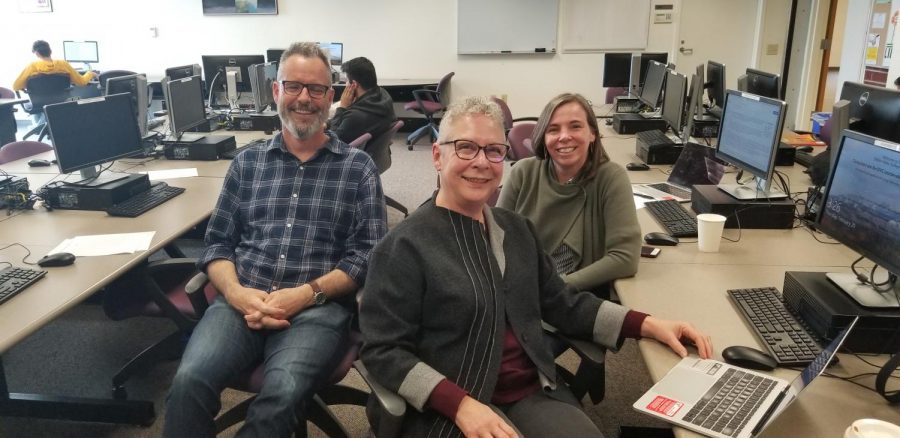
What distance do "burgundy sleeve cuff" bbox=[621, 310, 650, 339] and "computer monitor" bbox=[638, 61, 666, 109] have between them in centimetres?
277

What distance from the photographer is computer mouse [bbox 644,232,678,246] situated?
7.09 feet

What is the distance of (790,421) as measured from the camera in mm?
1188

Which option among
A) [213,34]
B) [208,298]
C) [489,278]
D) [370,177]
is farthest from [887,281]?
[213,34]

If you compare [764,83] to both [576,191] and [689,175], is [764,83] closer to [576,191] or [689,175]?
[689,175]

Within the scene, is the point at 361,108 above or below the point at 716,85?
below

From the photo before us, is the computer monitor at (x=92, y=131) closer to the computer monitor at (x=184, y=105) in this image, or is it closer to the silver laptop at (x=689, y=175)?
the computer monitor at (x=184, y=105)

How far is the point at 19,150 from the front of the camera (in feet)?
12.1

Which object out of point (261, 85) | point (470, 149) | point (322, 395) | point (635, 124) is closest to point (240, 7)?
point (261, 85)

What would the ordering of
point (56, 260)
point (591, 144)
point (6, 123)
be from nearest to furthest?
point (56, 260) < point (591, 144) < point (6, 123)

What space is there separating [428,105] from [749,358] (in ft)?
19.0

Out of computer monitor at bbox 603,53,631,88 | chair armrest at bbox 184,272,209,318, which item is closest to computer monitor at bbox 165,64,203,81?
chair armrest at bbox 184,272,209,318

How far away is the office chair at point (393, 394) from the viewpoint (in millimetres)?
1361

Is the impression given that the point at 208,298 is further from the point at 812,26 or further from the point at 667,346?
the point at 812,26

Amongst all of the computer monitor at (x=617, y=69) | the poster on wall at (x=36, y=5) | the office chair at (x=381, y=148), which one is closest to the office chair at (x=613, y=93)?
the computer monitor at (x=617, y=69)
